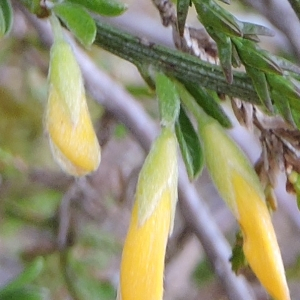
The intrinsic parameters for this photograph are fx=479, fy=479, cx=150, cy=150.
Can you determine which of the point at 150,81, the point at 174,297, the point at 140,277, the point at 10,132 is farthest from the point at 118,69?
the point at 140,277

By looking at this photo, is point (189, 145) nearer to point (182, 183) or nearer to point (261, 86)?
point (261, 86)

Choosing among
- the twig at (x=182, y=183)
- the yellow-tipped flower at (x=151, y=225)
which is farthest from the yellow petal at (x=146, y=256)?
the twig at (x=182, y=183)

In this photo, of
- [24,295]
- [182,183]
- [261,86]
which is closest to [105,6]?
[261,86]

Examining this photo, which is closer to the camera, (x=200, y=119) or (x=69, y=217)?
(x=200, y=119)

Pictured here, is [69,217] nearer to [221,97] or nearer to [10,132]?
[10,132]

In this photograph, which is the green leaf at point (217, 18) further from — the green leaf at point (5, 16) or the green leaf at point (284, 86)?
the green leaf at point (5, 16)

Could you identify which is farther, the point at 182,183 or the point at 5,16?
the point at 182,183
